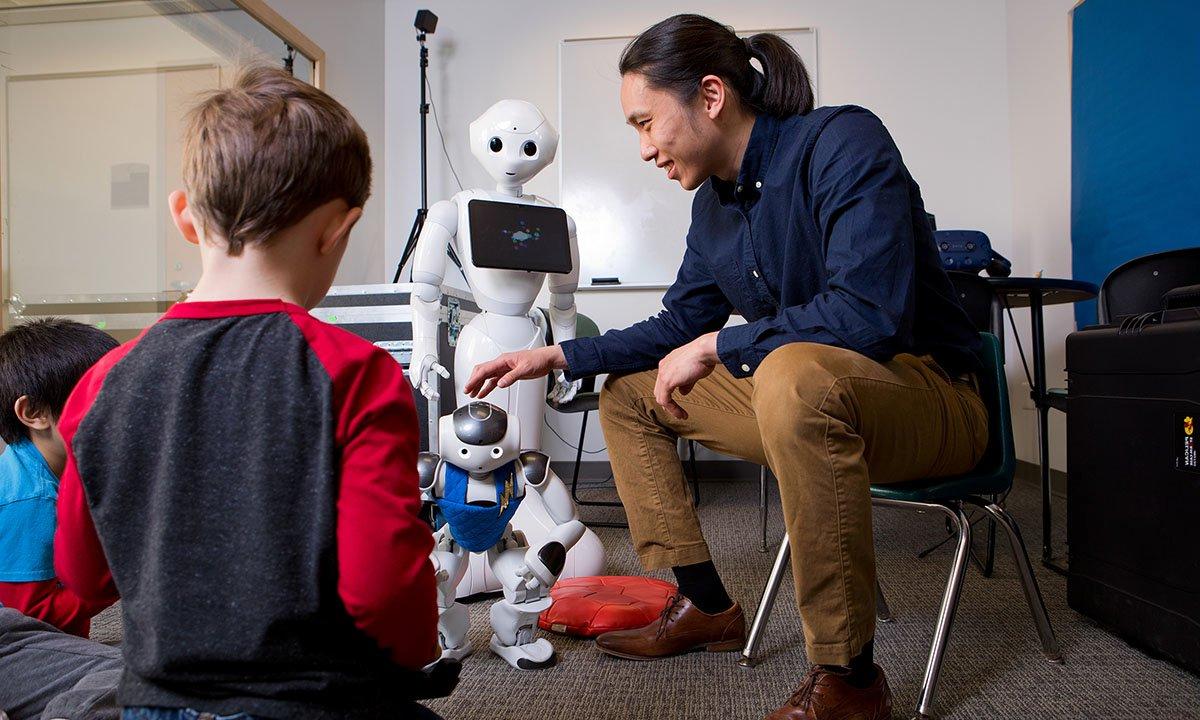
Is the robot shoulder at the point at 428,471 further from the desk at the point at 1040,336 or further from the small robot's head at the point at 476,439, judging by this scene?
the desk at the point at 1040,336

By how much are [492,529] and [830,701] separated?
0.69m

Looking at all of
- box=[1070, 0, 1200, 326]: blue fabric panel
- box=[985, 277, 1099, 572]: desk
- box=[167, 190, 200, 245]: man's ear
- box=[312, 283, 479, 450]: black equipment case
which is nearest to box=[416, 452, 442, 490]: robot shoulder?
box=[167, 190, 200, 245]: man's ear

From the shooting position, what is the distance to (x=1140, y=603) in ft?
4.97

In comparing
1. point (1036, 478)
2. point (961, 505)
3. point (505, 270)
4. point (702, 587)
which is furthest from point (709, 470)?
point (961, 505)

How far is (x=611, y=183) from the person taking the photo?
418 centimetres

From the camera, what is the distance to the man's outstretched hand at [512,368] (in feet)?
4.94

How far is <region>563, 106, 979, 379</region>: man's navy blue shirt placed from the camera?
120cm

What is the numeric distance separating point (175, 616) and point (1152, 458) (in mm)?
1559

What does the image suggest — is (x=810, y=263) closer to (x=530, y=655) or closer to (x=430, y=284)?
(x=530, y=655)

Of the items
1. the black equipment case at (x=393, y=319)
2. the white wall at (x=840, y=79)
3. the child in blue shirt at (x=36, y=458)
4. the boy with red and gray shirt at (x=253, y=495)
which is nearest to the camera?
the boy with red and gray shirt at (x=253, y=495)

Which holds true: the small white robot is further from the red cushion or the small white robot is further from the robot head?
the robot head

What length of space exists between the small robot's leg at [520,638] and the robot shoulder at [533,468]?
0.24 m

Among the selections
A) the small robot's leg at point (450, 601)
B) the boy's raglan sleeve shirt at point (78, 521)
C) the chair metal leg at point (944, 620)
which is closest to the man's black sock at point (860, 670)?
the chair metal leg at point (944, 620)

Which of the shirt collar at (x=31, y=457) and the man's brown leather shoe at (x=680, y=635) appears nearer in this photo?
the shirt collar at (x=31, y=457)
